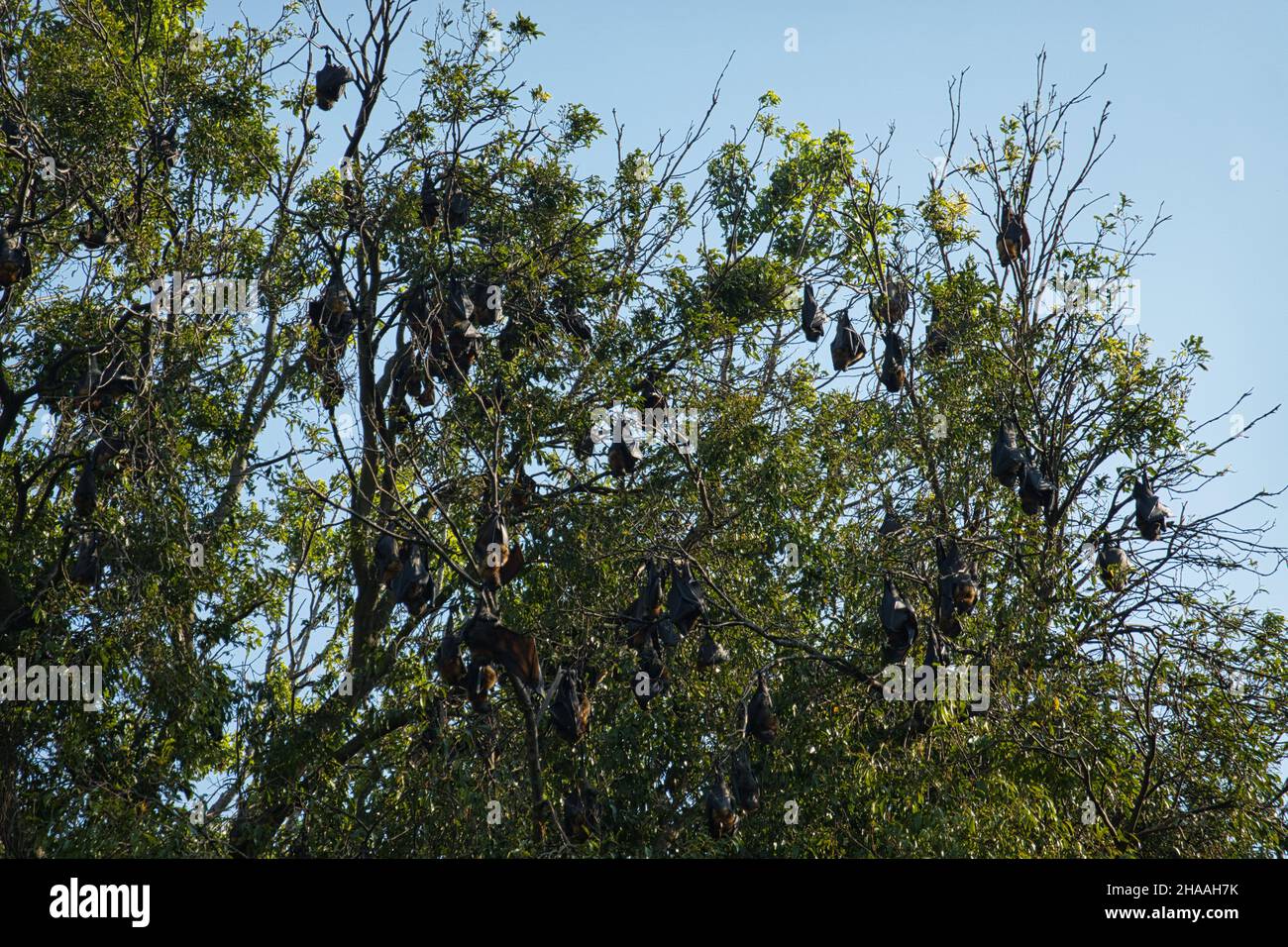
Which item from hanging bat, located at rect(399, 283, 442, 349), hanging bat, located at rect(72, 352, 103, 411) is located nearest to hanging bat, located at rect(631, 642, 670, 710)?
hanging bat, located at rect(399, 283, 442, 349)

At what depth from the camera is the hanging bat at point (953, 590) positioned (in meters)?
7.74

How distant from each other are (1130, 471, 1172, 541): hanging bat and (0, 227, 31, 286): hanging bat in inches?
326

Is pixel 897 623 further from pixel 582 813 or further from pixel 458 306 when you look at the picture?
pixel 458 306

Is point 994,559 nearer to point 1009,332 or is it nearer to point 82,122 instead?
point 1009,332

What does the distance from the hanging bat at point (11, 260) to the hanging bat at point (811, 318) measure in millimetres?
5975

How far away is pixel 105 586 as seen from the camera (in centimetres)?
911

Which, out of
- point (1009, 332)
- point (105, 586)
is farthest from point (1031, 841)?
point (105, 586)

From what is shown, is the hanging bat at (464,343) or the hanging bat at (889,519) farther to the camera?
the hanging bat at (464,343)

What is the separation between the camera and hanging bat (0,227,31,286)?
9680 millimetres

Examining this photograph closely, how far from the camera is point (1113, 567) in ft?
29.7

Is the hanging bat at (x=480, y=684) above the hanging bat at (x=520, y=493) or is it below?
below

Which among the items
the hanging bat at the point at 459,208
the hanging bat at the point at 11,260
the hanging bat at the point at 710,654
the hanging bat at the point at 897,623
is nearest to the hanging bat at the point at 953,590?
the hanging bat at the point at 897,623

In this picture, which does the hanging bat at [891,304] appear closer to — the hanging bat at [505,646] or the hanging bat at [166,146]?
the hanging bat at [505,646]
